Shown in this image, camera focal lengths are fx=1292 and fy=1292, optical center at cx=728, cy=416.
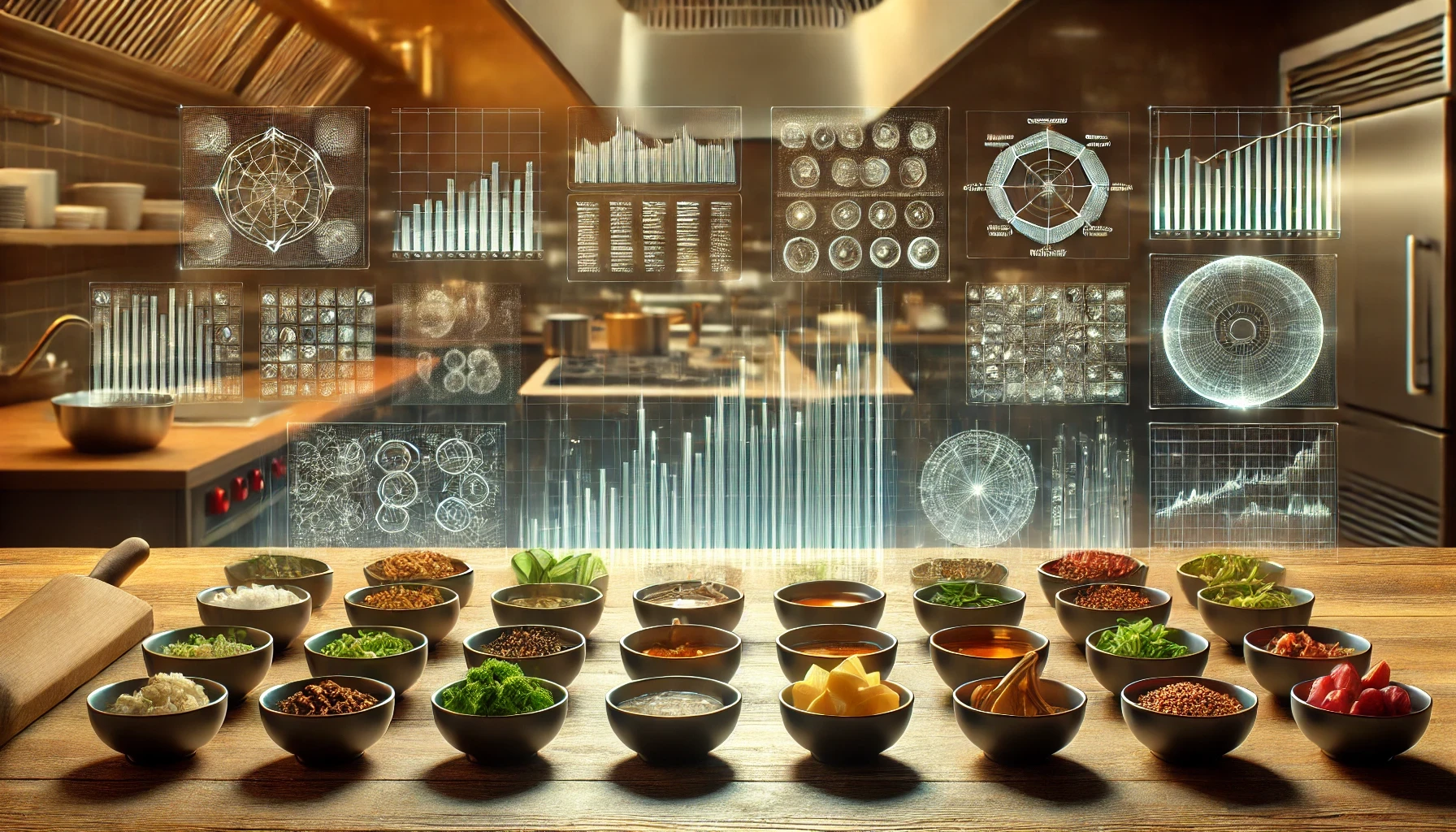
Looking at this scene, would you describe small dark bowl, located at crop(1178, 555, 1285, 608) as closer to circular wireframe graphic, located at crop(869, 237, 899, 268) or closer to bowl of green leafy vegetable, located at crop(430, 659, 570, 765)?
bowl of green leafy vegetable, located at crop(430, 659, 570, 765)

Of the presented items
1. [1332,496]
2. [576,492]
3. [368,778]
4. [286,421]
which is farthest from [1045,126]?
[368,778]

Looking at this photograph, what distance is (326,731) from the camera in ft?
4.35

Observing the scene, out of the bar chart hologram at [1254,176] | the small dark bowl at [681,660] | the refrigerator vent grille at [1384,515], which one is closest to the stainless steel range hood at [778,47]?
the bar chart hologram at [1254,176]

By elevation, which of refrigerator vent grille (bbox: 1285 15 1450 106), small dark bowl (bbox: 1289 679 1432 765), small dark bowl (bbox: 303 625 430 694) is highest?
refrigerator vent grille (bbox: 1285 15 1450 106)

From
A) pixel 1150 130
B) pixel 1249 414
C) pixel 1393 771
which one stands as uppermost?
pixel 1150 130

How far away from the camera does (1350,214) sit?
11.4 feet

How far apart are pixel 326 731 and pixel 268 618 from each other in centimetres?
47

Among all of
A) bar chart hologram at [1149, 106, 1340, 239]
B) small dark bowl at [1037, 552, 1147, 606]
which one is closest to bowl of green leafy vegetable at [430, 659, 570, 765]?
small dark bowl at [1037, 552, 1147, 606]

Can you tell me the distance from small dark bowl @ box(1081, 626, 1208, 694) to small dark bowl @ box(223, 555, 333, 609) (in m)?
1.11

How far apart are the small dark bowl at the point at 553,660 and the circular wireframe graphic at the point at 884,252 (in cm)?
178

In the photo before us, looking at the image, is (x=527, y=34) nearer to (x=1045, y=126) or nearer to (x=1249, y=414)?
(x=1045, y=126)

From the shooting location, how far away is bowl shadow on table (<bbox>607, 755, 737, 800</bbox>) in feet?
4.23

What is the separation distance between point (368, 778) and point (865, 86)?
2.47m

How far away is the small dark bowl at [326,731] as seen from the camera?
52.1 inches
